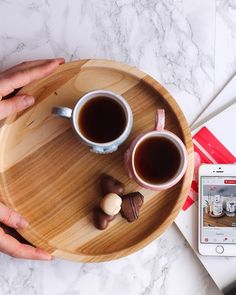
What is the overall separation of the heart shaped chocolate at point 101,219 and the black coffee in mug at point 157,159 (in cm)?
10

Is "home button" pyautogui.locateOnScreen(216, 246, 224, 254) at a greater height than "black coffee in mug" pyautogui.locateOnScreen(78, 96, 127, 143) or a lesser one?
lesser

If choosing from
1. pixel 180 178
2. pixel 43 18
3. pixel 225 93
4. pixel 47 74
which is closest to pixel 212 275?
pixel 180 178

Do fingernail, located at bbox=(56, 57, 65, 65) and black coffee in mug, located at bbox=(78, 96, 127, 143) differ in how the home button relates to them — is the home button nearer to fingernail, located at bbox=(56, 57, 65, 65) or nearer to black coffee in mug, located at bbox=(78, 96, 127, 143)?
black coffee in mug, located at bbox=(78, 96, 127, 143)

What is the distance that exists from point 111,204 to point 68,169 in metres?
0.10

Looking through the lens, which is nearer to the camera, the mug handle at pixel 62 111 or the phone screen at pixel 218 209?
the mug handle at pixel 62 111

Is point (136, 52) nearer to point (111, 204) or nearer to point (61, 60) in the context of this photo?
point (61, 60)

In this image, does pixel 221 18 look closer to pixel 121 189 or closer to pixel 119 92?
pixel 119 92

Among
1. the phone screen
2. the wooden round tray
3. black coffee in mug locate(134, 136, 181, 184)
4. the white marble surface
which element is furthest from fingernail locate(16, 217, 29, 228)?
the phone screen

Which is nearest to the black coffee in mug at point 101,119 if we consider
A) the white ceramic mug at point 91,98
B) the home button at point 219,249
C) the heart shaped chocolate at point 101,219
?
the white ceramic mug at point 91,98

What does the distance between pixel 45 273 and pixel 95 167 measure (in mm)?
237

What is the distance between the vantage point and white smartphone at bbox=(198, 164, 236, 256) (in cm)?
102

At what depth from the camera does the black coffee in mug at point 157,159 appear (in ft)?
3.04

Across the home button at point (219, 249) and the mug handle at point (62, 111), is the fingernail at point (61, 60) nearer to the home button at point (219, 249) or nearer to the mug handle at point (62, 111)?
the mug handle at point (62, 111)

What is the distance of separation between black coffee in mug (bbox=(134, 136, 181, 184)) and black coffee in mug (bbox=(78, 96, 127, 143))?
0.05 m
